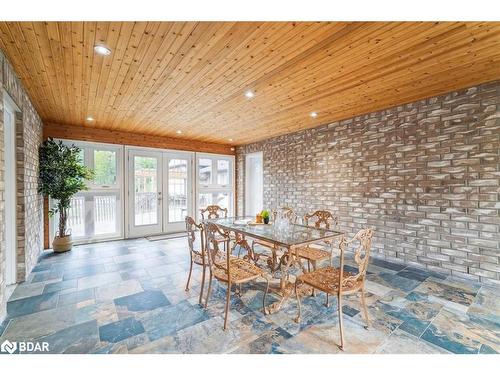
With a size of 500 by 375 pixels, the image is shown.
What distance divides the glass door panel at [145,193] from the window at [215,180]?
3.75 feet

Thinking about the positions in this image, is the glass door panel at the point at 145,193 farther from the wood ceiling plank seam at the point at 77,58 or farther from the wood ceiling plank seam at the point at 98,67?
A: the wood ceiling plank seam at the point at 77,58

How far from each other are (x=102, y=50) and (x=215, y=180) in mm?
4906

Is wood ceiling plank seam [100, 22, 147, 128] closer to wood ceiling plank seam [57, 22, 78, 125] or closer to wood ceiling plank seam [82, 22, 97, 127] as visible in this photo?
wood ceiling plank seam [82, 22, 97, 127]

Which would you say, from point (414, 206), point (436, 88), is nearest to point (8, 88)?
point (436, 88)

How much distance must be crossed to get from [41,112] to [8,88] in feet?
6.38

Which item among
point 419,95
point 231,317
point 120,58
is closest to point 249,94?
point 120,58

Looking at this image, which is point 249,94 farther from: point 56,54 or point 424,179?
point 424,179

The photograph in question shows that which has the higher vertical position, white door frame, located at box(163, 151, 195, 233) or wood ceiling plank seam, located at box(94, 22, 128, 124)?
wood ceiling plank seam, located at box(94, 22, 128, 124)

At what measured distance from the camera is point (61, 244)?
4.28 meters

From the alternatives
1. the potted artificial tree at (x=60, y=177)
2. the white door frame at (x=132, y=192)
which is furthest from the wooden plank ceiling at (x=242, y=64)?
the white door frame at (x=132, y=192)

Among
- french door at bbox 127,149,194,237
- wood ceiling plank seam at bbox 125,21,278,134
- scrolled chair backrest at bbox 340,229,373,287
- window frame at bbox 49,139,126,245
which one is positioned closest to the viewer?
scrolled chair backrest at bbox 340,229,373,287

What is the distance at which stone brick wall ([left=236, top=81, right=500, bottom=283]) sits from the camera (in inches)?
117

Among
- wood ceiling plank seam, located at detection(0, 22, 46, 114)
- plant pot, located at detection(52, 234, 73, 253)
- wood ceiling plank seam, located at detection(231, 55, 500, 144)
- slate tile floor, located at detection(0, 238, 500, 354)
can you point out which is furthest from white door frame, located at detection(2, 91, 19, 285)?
wood ceiling plank seam, located at detection(231, 55, 500, 144)
